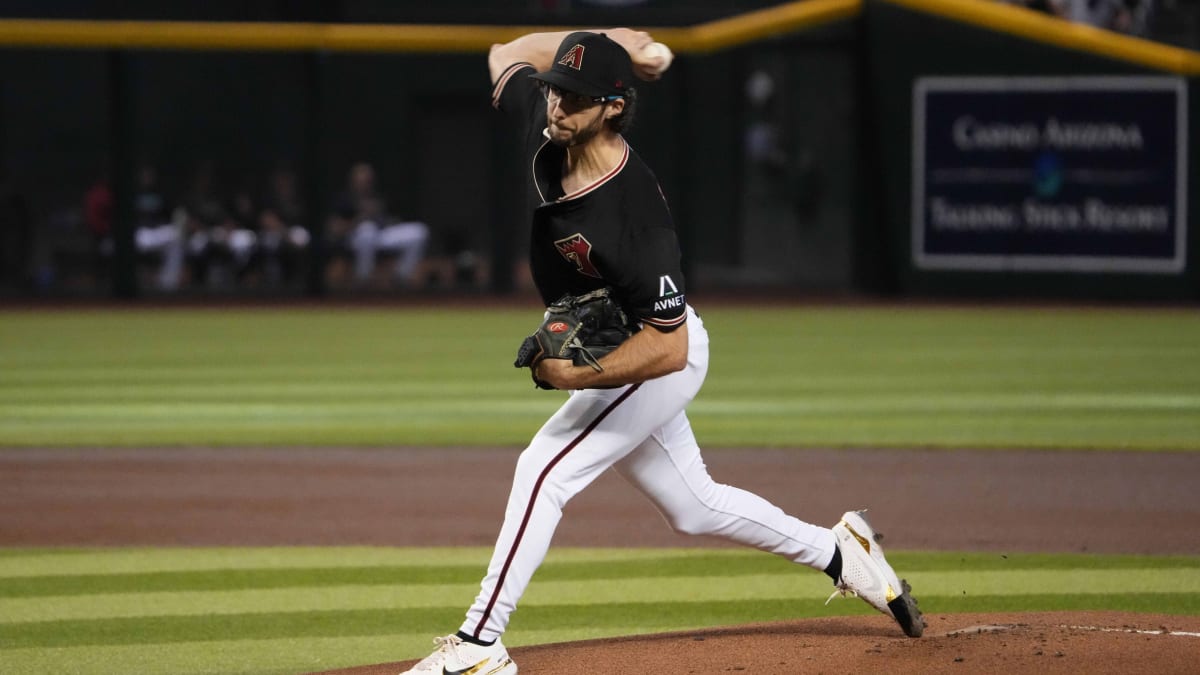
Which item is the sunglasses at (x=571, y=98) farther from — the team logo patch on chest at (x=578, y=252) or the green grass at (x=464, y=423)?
the green grass at (x=464, y=423)

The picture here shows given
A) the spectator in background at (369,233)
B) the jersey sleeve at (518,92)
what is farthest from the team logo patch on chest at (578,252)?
the spectator in background at (369,233)

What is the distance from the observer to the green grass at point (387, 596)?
539 centimetres

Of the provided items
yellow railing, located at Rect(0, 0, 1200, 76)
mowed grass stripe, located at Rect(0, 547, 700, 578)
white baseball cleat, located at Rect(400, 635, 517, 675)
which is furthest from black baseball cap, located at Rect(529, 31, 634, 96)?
yellow railing, located at Rect(0, 0, 1200, 76)

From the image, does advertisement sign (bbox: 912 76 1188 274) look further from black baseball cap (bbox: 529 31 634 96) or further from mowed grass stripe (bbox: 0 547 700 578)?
black baseball cap (bbox: 529 31 634 96)

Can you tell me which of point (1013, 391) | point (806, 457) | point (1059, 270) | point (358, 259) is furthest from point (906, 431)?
point (358, 259)

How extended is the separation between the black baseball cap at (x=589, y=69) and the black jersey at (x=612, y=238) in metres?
0.23

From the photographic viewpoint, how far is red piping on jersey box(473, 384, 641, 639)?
4461 millimetres

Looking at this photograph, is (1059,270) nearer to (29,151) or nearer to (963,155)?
(963,155)

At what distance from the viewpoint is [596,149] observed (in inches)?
174

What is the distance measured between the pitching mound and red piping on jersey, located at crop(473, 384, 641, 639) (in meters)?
0.37

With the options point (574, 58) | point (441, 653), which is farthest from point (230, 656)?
point (574, 58)

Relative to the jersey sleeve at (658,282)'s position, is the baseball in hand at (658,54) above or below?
above

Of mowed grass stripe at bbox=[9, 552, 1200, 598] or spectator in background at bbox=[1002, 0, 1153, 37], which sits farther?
spectator in background at bbox=[1002, 0, 1153, 37]

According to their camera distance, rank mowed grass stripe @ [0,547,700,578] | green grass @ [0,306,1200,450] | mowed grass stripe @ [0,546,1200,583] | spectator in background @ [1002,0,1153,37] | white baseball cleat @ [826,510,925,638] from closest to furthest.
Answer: white baseball cleat @ [826,510,925,638] → mowed grass stripe @ [0,546,1200,583] → mowed grass stripe @ [0,547,700,578] → green grass @ [0,306,1200,450] → spectator in background @ [1002,0,1153,37]
